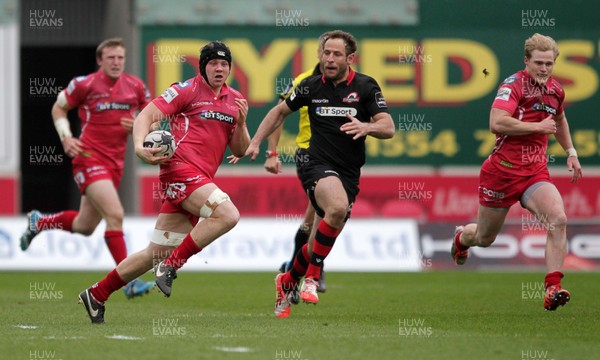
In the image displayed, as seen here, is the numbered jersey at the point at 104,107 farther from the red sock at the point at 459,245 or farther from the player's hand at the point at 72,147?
the red sock at the point at 459,245

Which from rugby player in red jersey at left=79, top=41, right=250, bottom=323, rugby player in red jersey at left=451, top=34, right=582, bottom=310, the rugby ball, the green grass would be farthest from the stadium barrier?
the rugby ball

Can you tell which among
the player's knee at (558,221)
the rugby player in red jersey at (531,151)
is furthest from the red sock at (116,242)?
the player's knee at (558,221)

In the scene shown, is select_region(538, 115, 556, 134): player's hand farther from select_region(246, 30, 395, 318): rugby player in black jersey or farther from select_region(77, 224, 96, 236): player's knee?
select_region(77, 224, 96, 236): player's knee

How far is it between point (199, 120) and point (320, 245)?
1.64 meters

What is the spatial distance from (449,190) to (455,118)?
130cm

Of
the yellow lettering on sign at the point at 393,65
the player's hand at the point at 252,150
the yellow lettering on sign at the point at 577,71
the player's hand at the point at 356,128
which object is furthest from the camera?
the yellow lettering on sign at the point at 577,71

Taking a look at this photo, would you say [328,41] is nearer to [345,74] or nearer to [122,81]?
[345,74]

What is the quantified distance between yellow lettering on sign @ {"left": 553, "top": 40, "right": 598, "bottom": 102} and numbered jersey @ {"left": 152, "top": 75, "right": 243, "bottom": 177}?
12.7m

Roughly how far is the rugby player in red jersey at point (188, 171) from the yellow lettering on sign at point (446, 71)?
11.7 m

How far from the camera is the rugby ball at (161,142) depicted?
979 cm

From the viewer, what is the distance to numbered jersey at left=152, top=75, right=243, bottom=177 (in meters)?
10.2

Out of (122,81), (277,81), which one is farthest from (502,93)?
(277,81)

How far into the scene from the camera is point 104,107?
13.6 m

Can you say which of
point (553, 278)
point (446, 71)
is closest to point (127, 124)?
point (553, 278)
